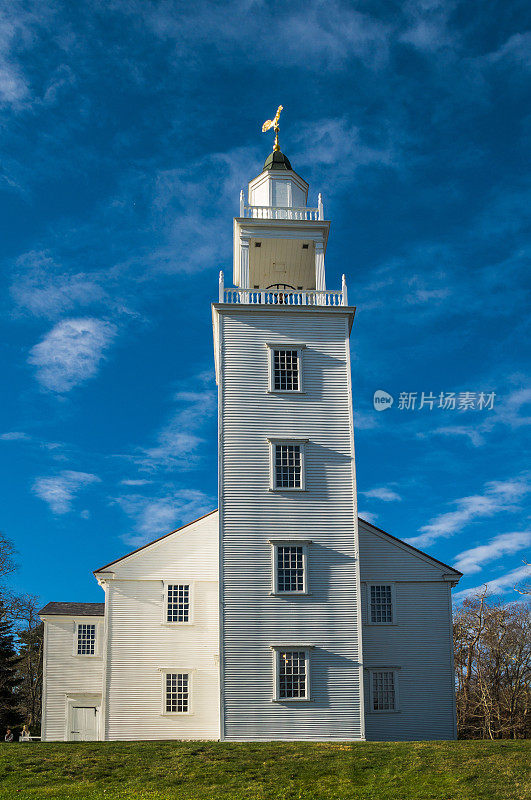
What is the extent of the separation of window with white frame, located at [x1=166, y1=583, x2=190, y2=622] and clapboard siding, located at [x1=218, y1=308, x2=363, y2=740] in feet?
18.2

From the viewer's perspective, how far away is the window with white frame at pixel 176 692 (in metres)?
32.4

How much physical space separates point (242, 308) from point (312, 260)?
5.71 metres

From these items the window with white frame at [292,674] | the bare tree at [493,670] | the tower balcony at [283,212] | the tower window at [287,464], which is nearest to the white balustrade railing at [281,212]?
the tower balcony at [283,212]

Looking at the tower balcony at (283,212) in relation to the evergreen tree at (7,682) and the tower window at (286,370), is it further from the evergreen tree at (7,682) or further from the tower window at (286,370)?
the evergreen tree at (7,682)

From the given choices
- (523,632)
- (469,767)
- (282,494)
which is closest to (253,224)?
(282,494)

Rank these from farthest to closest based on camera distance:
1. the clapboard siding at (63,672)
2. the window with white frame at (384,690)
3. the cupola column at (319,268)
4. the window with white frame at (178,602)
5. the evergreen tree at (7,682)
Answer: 1. the evergreen tree at (7,682)
2. the clapboard siding at (63,672)
3. the window with white frame at (178,602)
4. the cupola column at (319,268)
5. the window with white frame at (384,690)

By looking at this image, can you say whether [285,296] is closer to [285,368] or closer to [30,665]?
[285,368]

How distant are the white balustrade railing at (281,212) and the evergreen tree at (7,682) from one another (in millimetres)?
30626

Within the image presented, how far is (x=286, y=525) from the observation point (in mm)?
29797

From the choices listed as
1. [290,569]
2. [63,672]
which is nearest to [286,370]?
[290,569]

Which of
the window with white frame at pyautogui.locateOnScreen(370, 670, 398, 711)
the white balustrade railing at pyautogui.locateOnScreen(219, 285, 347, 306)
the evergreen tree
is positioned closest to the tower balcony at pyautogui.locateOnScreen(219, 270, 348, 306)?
the white balustrade railing at pyautogui.locateOnScreen(219, 285, 347, 306)

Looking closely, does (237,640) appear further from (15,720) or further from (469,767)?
(15,720)

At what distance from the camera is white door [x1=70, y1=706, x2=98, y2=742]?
3625 centimetres

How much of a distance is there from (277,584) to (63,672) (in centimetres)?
1411
